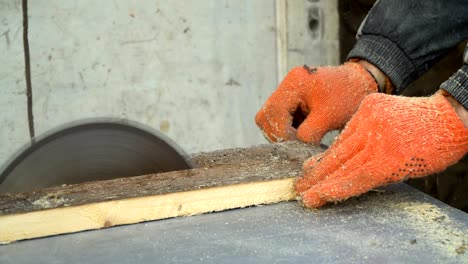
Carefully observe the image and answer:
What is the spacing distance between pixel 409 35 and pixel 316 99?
1.49 feet

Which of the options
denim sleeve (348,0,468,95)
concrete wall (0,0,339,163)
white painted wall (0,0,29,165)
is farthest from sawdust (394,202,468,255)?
white painted wall (0,0,29,165)

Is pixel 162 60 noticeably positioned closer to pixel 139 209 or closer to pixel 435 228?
pixel 139 209

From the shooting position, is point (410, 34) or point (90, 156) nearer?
point (90, 156)

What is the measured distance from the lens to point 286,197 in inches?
64.5

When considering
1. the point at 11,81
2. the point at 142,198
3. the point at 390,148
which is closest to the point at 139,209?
the point at 142,198

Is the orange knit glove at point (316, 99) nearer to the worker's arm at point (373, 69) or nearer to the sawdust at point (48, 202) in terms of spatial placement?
the worker's arm at point (373, 69)

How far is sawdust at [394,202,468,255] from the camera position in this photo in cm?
129

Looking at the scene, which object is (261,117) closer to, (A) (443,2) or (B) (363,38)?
(B) (363,38)

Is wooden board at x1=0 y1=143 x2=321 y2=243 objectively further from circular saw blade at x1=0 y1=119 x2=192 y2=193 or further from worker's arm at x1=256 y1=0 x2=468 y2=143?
worker's arm at x1=256 y1=0 x2=468 y2=143

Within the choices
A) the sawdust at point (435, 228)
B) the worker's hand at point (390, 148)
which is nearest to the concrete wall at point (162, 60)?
the worker's hand at point (390, 148)

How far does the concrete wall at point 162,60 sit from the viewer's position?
3.15 metres

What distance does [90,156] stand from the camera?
162cm

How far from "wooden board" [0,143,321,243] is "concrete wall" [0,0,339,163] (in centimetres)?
182

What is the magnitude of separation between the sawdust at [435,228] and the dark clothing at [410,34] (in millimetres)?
708
